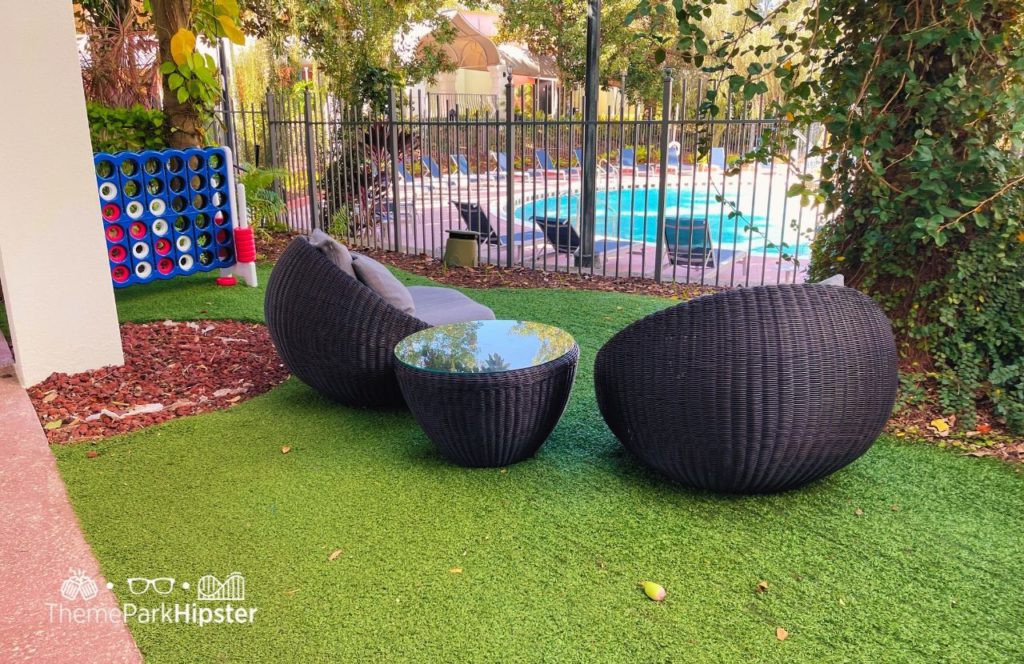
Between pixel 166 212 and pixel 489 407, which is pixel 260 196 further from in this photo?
pixel 489 407

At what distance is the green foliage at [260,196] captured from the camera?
9023 mm

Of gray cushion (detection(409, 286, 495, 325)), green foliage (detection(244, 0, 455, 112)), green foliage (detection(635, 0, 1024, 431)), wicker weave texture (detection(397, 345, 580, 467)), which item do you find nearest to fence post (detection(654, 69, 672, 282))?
green foliage (detection(635, 0, 1024, 431))

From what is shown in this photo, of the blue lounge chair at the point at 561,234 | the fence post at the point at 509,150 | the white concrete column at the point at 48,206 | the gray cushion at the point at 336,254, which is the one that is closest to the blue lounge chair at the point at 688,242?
the blue lounge chair at the point at 561,234

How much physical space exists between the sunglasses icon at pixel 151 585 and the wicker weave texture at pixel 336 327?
1556mm

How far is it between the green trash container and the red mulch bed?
341cm

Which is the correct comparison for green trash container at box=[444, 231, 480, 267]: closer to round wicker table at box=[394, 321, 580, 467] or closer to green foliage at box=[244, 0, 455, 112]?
green foliage at box=[244, 0, 455, 112]

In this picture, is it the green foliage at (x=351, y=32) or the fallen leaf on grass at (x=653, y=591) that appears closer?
the fallen leaf on grass at (x=653, y=591)

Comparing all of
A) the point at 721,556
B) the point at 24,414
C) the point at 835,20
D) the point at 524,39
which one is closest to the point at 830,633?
the point at 721,556

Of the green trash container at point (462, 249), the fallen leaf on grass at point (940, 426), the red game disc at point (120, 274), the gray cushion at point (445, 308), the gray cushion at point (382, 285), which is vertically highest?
the gray cushion at point (382, 285)

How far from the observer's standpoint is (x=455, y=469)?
3469 millimetres

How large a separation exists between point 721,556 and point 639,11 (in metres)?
2.42

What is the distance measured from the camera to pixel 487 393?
317cm

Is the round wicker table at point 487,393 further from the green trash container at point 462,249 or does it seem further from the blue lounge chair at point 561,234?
the blue lounge chair at point 561,234

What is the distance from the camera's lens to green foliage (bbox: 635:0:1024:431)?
11.7 ft
